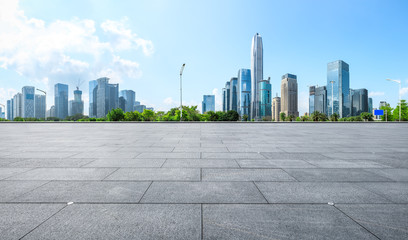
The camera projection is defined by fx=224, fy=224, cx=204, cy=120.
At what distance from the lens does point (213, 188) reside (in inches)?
170

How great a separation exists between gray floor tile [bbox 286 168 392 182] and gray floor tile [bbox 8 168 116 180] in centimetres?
456

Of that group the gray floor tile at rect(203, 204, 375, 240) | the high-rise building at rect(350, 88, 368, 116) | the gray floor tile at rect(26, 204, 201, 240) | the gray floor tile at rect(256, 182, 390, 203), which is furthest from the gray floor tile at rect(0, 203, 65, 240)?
the high-rise building at rect(350, 88, 368, 116)

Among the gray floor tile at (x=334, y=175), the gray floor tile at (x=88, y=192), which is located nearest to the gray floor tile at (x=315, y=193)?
the gray floor tile at (x=334, y=175)

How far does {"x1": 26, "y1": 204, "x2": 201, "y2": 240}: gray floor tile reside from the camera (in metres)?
2.69

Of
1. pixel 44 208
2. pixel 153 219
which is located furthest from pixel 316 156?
pixel 44 208

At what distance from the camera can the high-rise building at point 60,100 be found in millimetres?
189625

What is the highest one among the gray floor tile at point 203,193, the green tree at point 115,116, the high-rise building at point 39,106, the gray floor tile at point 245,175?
the high-rise building at point 39,106

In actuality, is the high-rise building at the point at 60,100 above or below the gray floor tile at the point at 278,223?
above

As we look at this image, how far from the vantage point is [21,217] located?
123 inches

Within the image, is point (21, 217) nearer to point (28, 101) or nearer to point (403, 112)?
point (403, 112)

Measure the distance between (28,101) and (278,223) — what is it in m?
189

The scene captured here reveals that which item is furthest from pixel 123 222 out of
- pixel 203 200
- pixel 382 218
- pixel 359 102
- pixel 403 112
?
pixel 359 102

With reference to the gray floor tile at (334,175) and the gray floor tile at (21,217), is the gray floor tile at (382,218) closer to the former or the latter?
the gray floor tile at (334,175)

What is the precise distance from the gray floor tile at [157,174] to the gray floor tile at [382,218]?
2.88m
